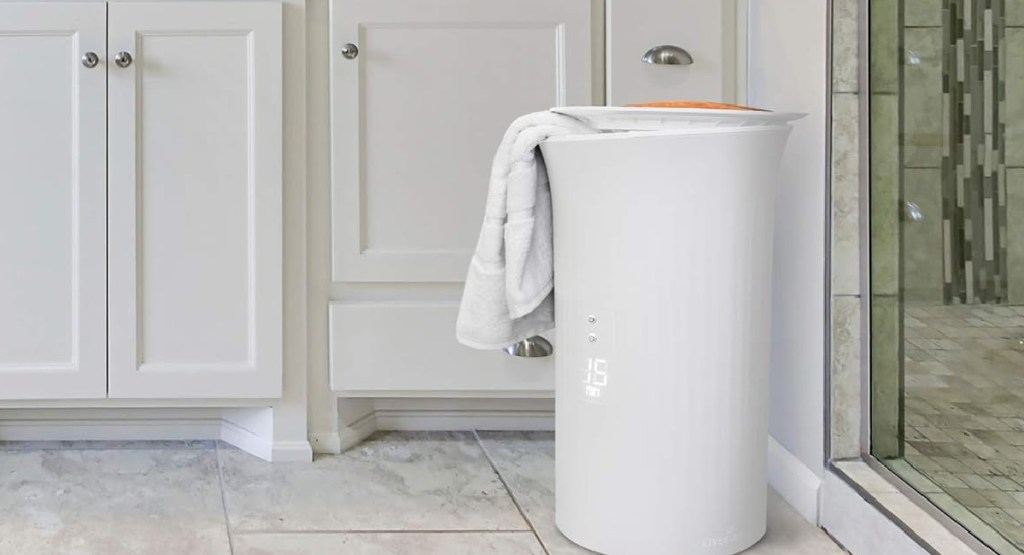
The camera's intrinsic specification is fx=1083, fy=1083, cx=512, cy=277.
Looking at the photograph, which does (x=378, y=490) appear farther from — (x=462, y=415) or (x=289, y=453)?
(x=462, y=415)

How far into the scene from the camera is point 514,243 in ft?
4.53

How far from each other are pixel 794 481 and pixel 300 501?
2.37 feet

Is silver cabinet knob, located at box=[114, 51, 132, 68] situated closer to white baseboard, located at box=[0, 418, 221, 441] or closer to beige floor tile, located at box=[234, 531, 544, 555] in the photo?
white baseboard, located at box=[0, 418, 221, 441]

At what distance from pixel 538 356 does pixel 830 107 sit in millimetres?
644

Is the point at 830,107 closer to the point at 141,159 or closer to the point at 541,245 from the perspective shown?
the point at 541,245

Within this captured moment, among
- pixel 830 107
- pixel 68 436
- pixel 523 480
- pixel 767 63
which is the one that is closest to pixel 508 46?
pixel 767 63

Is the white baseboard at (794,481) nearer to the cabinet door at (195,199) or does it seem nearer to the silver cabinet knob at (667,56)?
the silver cabinet knob at (667,56)

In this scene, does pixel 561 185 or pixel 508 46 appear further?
pixel 508 46

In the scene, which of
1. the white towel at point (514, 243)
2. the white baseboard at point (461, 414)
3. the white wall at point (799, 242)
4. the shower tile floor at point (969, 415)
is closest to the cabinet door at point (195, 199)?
the white baseboard at point (461, 414)

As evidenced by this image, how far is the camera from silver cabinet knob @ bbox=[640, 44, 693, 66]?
5.90 feet

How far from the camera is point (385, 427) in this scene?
2.01 meters

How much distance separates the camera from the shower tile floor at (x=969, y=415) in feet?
3.73

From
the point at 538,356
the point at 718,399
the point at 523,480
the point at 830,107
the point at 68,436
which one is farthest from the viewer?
the point at 68,436

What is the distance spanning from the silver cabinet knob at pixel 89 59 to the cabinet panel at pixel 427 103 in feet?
1.24
